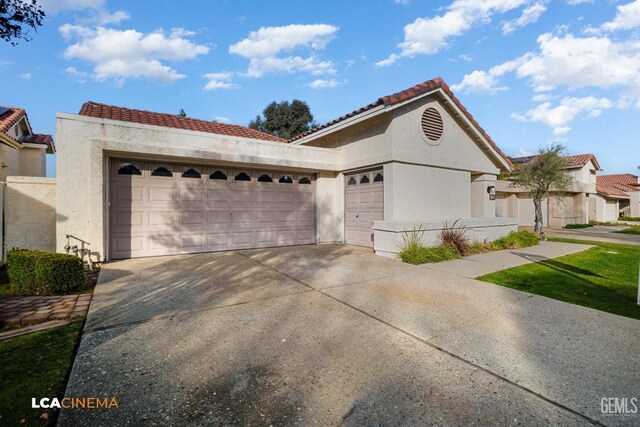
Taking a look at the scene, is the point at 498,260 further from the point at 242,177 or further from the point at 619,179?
the point at 619,179

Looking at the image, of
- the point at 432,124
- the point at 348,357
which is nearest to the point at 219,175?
the point at 432,124

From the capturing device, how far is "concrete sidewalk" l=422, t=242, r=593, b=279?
7.60 m

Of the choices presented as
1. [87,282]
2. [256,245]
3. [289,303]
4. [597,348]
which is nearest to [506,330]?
[597,348]

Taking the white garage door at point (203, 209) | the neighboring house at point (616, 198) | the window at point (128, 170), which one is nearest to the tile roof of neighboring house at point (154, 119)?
the window at point (128, 170)

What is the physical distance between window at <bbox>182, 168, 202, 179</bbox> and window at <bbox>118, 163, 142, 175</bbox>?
117cm

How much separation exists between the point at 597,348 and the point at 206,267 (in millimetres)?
7163

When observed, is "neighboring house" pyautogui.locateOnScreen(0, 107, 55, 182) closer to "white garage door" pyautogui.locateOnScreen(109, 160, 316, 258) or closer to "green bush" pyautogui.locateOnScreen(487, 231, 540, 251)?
"white garage door" pyautogui.locateOnScreen(109, 160, 316, 258)

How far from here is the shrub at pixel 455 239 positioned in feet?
32.4

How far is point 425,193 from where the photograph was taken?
10.7 metres

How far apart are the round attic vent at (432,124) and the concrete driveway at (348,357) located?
6.41 meters

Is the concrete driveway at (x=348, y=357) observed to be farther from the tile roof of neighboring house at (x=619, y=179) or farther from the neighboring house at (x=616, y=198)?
the tile roof of neighboring house at (x=619, y=179)

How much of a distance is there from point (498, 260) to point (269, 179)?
7.51m

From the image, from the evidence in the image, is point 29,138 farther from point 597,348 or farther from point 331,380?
point 597,348

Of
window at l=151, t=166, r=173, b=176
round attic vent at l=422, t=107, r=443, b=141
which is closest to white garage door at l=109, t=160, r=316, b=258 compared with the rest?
window at l=151, t=166, r=173, b=176
